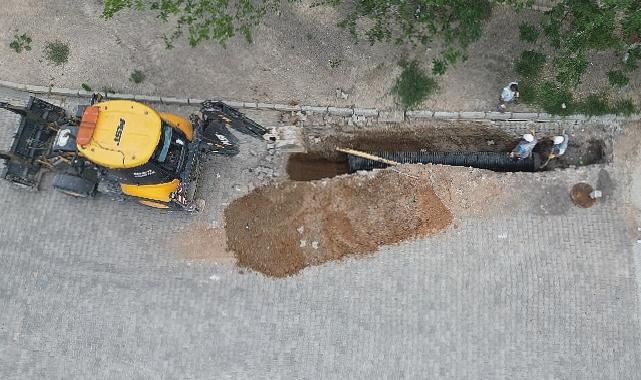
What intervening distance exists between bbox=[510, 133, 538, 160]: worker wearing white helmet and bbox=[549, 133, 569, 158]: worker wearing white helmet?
1.65ft

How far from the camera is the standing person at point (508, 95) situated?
1355cm

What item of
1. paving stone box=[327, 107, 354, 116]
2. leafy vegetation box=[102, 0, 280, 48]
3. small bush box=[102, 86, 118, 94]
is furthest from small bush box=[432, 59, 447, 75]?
small bush box=[102, 86, 118, 94]

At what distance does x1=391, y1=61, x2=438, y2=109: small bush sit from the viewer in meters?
13.8

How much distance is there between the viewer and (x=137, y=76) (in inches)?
543

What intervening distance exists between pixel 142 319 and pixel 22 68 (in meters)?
7.58

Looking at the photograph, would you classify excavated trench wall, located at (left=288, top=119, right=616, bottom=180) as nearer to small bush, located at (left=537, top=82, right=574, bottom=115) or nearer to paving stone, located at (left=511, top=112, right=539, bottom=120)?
paving stone, located at (left=511, top=112, right=539, bottom=120)

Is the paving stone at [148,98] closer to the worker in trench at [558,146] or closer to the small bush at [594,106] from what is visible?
the worker in trench at [558,146]

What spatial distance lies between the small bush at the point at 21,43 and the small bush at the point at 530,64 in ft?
43.5

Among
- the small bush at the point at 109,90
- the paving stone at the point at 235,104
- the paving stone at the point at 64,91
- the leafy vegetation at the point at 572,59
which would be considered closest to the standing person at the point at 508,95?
the leafy vegetation at the point at 572,59

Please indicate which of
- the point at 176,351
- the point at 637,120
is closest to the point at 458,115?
the point at 637,120

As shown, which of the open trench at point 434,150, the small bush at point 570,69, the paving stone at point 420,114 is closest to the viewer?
the small bush at point 570,69

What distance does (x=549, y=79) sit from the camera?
13820 millimetres

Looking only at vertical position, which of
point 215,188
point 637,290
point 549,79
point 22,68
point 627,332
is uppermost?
point 549,79

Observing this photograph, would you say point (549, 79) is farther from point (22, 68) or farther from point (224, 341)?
point (22, 68)
